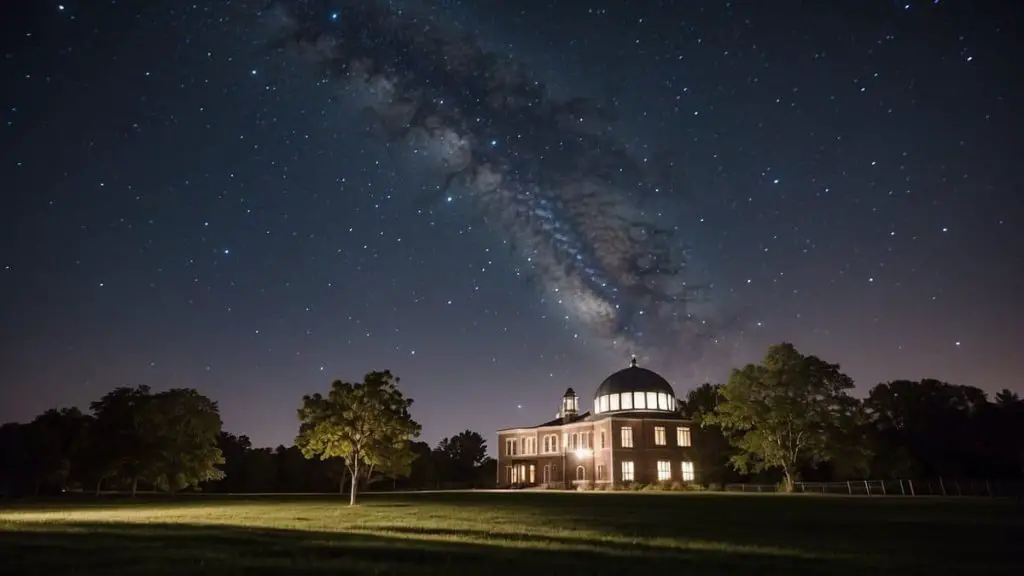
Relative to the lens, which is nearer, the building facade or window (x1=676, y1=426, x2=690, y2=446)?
the building facade

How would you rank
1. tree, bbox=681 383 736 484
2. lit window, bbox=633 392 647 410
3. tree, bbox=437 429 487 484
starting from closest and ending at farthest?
tree, bbox=681 383 736 484 < lit window, bbox=633 392 647 410 < tree, bbox=437 429 487 484

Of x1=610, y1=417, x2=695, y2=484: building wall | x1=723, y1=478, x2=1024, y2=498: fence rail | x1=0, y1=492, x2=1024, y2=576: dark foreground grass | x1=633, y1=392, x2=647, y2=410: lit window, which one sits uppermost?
x1=633, y1=392, x2=647, y2=410: lit window

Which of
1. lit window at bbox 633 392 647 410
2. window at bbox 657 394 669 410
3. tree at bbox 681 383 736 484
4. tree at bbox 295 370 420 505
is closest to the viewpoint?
tree at bbox 295 370 420 505

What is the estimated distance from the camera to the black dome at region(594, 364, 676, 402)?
84.1m

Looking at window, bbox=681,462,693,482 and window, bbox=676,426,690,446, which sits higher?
window, bbox=676,426,690,446

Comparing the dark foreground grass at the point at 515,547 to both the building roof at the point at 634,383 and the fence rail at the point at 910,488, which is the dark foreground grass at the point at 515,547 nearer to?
the fence rail at the point at 910,488

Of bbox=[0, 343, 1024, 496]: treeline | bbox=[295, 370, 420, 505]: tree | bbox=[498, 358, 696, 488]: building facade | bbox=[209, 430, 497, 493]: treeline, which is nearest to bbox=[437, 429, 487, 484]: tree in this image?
bbox=[209, 430, 497, 493]: treeline

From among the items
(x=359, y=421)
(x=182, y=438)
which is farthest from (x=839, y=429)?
(x=182, y=438)

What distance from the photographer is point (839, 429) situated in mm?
59969

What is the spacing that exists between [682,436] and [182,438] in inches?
1983

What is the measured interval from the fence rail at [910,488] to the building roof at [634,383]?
22.2m

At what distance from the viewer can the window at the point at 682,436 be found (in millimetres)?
79625

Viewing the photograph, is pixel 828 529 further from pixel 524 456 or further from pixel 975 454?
pixel 524 456

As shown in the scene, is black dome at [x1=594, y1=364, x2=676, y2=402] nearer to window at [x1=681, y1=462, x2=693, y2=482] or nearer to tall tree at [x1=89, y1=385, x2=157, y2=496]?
window at [x1=681, y1=462, x2=693, y2=482]
